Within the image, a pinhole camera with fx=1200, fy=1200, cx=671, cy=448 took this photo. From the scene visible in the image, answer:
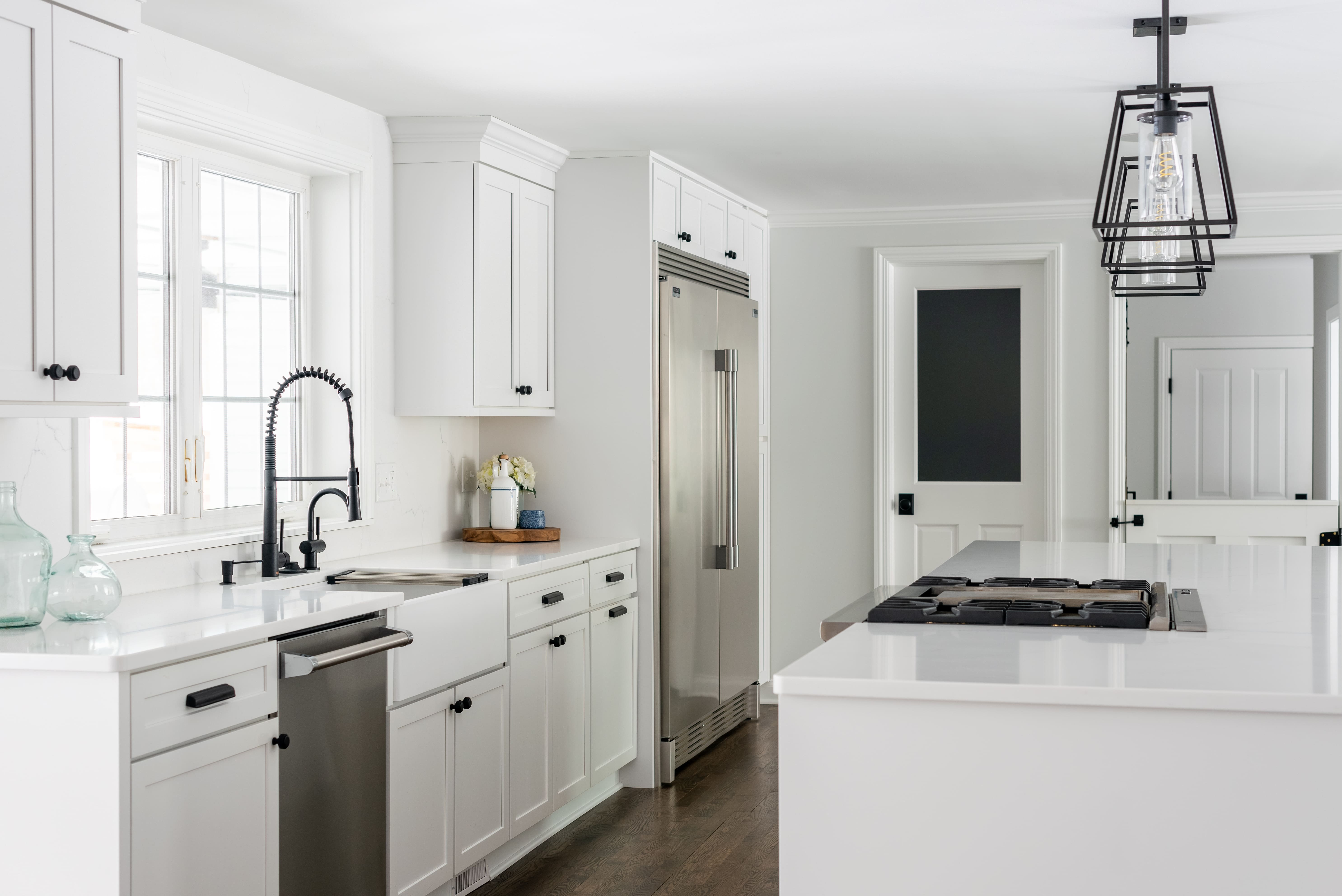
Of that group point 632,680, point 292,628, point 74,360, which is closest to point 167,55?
point 74,360

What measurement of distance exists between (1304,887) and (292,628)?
6.11 ft

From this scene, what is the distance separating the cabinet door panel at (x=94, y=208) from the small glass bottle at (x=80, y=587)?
0.30 metres

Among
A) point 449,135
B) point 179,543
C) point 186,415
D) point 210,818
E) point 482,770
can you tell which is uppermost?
point 449,135

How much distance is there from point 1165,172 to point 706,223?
2904 mm

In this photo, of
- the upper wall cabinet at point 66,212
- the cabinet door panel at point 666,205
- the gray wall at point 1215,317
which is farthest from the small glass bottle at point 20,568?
the gray wall at point 1215,317

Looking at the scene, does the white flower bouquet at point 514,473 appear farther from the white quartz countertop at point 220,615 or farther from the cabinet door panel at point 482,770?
the cabinet door panel at point 482,770

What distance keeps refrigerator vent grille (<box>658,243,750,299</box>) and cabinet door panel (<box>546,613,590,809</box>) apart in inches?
53.8

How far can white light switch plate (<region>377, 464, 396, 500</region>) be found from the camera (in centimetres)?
384

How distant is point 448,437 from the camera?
4.29 metres

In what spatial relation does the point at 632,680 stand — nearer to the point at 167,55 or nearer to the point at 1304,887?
the point at 167,55

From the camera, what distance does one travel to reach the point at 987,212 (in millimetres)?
5590

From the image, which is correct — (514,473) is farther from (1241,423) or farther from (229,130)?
(1241,423)

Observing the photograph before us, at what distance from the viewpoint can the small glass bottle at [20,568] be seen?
2.28 m

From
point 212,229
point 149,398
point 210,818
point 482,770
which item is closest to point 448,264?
point 212,229
